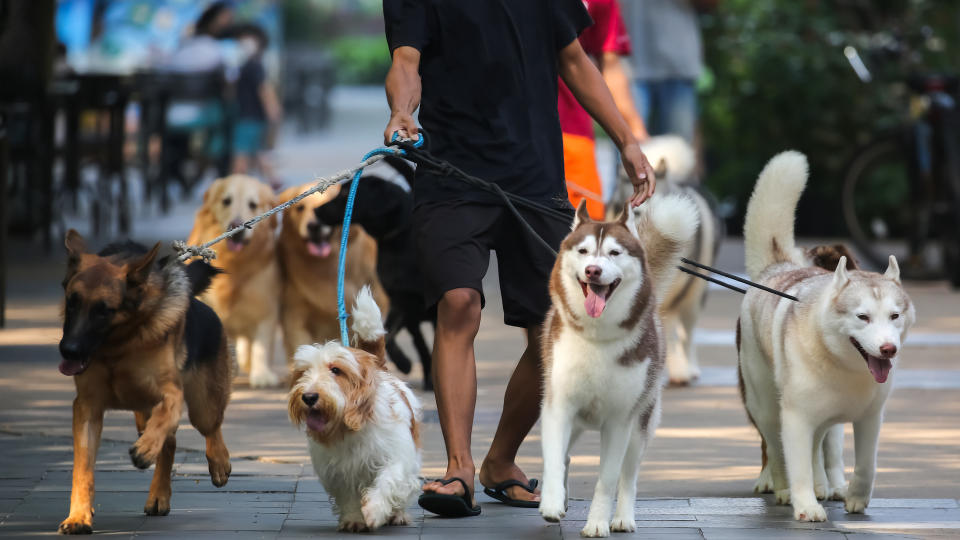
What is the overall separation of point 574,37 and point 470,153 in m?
0.63

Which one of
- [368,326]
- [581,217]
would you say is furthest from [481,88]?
[368,326]

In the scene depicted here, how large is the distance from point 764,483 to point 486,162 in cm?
165

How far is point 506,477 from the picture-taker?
5.92 m

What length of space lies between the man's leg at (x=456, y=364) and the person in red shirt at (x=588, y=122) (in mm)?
1250

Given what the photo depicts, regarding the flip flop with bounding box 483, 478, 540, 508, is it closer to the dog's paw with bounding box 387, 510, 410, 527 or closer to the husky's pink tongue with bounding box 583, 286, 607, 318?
the dog's paw with bounding box 387, 510, 410, 527

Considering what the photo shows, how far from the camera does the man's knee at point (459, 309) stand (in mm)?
5652

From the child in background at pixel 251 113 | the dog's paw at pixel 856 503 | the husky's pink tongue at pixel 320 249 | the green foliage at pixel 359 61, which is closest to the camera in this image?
the dog's paw at pixel 856 503

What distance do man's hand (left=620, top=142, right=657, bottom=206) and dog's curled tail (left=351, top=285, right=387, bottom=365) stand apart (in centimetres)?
104

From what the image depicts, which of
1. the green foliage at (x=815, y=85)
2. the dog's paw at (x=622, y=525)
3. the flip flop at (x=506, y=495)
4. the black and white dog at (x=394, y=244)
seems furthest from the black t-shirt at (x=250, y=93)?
the dog's paw at (x=622, y=525)

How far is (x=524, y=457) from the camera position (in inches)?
271

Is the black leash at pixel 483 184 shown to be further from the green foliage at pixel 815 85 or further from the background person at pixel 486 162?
the green foliage at pixel 815 85

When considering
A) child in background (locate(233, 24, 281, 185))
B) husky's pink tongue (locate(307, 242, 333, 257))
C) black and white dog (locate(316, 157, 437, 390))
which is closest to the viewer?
black and white dog (locate(316, 157, 437, 390))

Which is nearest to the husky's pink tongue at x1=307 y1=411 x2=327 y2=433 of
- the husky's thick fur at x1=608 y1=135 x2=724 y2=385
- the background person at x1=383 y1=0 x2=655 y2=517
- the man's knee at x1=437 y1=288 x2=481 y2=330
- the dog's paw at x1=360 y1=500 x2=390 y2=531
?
the dog's paw at x1=360 y1=500 x2=390 y2=531

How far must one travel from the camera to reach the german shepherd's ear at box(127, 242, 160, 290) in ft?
17.7
